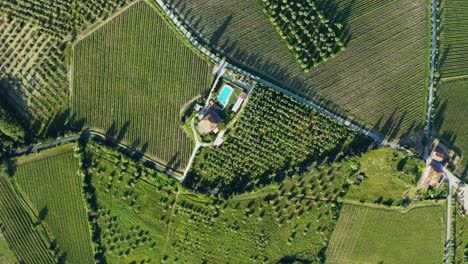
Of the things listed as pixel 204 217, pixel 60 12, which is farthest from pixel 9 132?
pixel 204 217

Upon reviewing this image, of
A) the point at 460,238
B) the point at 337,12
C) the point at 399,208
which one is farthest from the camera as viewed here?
the point at 460,238

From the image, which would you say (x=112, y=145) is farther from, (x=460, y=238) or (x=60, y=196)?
(x=460, y=238)

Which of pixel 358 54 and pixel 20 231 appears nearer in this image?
pixel 20 231

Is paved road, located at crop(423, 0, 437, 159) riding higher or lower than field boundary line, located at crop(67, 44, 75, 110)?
higher

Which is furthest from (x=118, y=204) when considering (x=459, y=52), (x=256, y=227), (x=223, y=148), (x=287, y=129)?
(x=459, y=52)

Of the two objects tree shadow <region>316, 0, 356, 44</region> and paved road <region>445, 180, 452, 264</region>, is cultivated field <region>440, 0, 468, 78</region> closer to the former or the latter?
tree shadow <region>316, 0, 356, 44</region>

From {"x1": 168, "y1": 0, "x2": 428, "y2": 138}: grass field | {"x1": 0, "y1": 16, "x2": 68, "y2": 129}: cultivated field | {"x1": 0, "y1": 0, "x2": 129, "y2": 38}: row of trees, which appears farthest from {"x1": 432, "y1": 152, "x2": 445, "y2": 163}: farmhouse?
{"x1": 0, "y1": 16, "x2": 68, "y2": 129}: cultivated field

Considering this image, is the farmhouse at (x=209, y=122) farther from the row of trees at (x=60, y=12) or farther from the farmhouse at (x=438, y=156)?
the farmhouse at (x=438, y=156)
